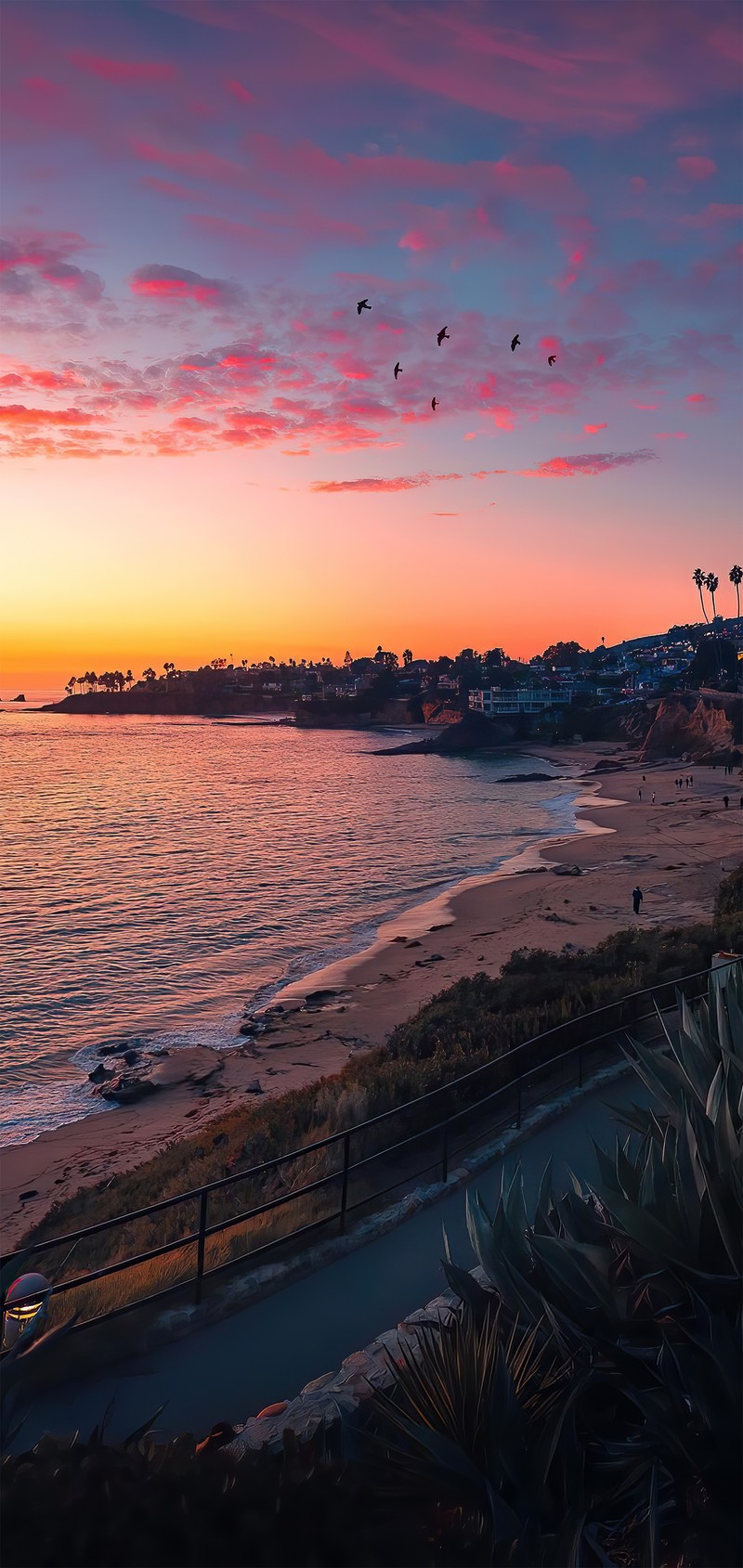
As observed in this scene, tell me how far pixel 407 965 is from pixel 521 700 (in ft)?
529

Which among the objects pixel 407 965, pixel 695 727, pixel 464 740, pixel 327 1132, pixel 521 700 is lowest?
pixel 407 965

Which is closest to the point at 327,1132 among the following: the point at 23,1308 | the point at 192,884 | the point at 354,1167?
the point at 354,1167

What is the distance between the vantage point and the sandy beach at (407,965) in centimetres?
1464

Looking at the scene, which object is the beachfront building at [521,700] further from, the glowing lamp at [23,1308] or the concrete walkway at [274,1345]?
the glowing lamp at [23,1308]

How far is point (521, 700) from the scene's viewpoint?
181500 mm

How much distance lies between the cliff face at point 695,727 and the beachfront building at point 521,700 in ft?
207

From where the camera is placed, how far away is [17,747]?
143375 mm

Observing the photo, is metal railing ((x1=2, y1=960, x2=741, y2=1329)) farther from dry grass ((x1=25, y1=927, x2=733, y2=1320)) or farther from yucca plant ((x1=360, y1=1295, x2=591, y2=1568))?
yucca plant ((x1=360, y1=1295, x2=591, y2=1568))

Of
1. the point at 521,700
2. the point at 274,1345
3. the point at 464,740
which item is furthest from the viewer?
the point at 521,700

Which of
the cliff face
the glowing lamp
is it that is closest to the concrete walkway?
the glowing lamp

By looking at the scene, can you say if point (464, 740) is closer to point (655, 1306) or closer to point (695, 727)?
point (695, 727)

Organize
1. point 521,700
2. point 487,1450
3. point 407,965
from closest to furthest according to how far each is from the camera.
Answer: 1. point 487,1450
2. point 407,965
3. point 521,700

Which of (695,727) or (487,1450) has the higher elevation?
(487,1450)

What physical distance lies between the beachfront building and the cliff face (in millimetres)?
63129
